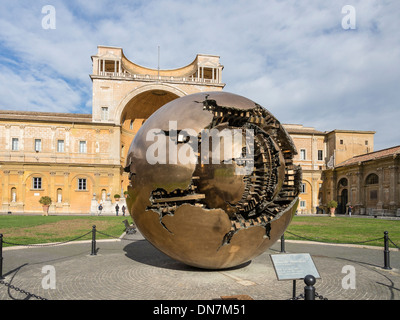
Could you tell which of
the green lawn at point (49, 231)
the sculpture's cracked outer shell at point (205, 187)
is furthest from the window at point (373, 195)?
the sculpture's cracked outer shell at point (205, 187)

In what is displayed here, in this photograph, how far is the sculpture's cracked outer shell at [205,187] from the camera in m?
5.76

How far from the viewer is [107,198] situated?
40938mm

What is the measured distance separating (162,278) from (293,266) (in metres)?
3.11

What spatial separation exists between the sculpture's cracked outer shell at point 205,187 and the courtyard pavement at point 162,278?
25.3 inches

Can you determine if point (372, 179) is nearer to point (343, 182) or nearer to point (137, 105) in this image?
point (343, 182)

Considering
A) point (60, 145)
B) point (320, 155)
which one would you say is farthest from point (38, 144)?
point (320, 155)

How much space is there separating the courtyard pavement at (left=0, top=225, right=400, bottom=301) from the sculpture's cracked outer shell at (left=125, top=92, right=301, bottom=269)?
64cm

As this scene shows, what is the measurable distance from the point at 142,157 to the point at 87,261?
175 inches

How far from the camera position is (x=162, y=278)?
662cm

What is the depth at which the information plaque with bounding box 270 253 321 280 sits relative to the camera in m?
4.71

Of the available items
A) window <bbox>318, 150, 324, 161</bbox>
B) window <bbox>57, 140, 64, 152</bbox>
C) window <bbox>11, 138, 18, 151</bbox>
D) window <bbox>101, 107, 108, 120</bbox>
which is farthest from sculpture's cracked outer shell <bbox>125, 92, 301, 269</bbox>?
window <bbox>318, 150, 324, 161</bbox>

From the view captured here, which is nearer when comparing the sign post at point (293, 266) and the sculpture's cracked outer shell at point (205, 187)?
the sign post at point (293, 266)

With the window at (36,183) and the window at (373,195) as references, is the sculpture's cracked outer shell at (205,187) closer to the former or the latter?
the window at (373,195)
